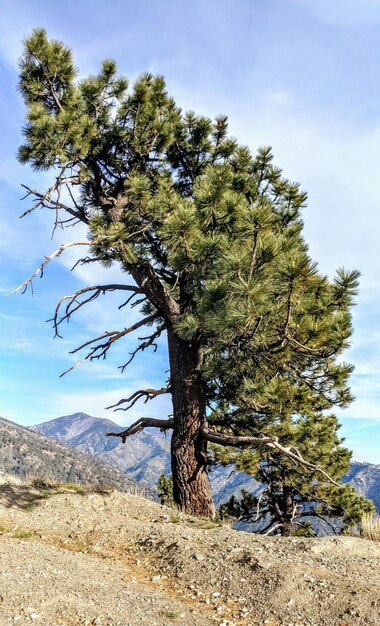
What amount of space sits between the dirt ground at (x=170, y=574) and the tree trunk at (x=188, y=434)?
4.83ft

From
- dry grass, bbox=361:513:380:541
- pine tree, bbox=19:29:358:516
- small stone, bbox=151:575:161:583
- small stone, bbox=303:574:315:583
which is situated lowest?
small stone, bbox=151:575:161:583

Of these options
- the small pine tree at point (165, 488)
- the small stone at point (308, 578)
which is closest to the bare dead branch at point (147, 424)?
the small stone at point (308, 578)

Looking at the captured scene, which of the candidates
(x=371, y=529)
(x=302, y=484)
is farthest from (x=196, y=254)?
(x=302, y=484)

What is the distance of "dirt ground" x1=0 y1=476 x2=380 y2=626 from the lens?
5.21 m

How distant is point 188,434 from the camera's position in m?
11.1

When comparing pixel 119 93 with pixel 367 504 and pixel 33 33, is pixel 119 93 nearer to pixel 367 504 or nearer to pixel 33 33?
pixel 33 33

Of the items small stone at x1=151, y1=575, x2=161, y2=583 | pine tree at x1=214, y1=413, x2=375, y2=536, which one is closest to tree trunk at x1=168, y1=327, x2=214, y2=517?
pine tree at x1=214, y1=413, x2=375, y2=536

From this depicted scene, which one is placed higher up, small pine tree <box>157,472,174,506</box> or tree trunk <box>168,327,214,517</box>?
tree trunk <box>168,327,214,517</box>

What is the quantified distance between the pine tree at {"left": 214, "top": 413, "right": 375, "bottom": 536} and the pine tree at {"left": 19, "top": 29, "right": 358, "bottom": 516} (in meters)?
1.07

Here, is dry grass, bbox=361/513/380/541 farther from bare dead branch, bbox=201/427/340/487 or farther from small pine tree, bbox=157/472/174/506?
small pine tree, bbox=157/472/174/506

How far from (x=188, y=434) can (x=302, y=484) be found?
298 inches

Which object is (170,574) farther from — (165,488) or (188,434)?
(165,488)

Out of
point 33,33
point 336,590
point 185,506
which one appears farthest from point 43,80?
point 336,590

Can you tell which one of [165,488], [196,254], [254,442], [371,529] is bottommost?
[165,488]
